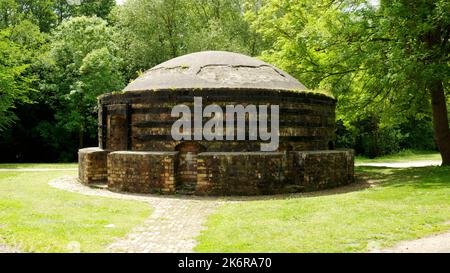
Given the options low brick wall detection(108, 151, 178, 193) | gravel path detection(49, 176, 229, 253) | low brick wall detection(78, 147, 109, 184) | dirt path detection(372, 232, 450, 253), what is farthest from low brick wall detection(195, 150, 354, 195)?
dirt path detection(372, 232, 450, 253)

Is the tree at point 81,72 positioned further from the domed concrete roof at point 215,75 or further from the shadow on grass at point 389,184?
the shadow on grass at point 389,184

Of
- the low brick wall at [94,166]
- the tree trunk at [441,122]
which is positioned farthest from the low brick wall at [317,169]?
the low brick wall at [94,166]

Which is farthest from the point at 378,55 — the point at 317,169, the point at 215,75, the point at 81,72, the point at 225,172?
the point at 81,72

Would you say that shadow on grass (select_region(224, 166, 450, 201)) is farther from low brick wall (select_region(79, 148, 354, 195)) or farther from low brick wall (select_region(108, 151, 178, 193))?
low brick wall (select_region(108, 151, 178, 193))

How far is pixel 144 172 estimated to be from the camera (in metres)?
11.6

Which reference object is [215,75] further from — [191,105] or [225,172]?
[225,172]

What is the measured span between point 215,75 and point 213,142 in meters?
2.55

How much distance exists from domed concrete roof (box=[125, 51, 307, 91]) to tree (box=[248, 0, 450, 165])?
9.62ft

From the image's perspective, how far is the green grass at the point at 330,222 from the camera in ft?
20.1

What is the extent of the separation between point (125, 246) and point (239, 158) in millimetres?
5290

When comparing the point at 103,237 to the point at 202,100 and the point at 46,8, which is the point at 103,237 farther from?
the point at 46,8

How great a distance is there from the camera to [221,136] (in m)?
12.1

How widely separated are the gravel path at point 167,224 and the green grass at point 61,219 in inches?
9.8

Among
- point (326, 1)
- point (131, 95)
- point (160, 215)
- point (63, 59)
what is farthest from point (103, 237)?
point (63, 59)
